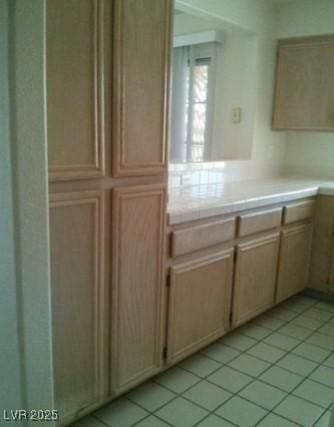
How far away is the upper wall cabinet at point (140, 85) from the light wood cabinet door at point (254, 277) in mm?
953

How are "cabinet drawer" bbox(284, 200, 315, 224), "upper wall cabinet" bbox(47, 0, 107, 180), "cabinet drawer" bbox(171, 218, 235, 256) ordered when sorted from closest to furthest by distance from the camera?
"upper wall cabinet" bbox(47, 0, 107, 180) < "cabinet drawer" bbox(171, 218, 235, 256) < "cabinet drawer" bbox(284, 200, 315, 224)

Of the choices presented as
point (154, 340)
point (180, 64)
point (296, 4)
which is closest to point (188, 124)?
point (180, 64)

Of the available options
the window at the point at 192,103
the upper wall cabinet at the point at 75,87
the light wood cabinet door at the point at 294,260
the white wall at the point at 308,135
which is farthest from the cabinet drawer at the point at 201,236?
the white wall at the point at 308,135

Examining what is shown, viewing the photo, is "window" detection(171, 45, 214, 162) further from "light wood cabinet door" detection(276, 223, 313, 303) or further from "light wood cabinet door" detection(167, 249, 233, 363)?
"light wood cabinet door" detection(167, 249, 233, 363)

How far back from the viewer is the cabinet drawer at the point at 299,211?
2809mm

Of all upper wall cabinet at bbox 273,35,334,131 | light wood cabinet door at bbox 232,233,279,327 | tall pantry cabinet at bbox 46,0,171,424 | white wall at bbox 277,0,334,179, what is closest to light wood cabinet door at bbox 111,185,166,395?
tall pantry cabinet at bbox 46,0,171,424

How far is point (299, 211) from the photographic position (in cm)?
293

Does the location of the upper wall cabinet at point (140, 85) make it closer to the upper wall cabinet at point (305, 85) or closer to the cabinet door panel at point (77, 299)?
the cabinet door panel at point (77, 299)

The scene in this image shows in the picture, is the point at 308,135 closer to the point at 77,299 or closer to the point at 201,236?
the point at 201,236

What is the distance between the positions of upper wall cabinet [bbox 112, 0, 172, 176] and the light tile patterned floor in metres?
1.07

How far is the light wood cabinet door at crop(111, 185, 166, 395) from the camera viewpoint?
1.69 m

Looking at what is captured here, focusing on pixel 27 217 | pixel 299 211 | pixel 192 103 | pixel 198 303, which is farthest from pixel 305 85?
pixel 27 217

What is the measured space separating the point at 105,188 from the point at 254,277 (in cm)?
137

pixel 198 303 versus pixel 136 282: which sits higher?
pixel 136 282
